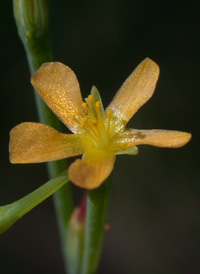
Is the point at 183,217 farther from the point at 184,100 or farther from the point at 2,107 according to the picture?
the point at 2,107

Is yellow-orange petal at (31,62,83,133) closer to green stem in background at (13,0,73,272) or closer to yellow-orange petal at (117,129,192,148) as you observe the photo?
green stem in background at (13,0,73,272)

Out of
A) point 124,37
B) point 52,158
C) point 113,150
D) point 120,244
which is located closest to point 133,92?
point 113,150

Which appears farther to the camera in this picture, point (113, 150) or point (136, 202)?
point (136, 202)

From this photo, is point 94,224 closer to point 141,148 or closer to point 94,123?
point 94,123

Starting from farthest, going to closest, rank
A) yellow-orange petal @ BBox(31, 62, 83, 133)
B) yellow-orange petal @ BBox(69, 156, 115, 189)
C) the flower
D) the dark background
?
the dark background
yellow-orange petal @ BBox(31, 62, 83, 133)
the flower
yellow-orange petal @ BBox(69, 156, 115, 189)

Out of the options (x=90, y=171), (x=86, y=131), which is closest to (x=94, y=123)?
(x=86, y=131)

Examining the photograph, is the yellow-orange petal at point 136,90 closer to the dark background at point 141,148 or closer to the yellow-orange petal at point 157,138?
the yellow-orange petal at point 157,138

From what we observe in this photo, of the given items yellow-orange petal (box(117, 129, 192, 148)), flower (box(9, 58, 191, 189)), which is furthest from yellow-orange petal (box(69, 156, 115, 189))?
yellow-orange petal (box(117, 129, 192, 148))
